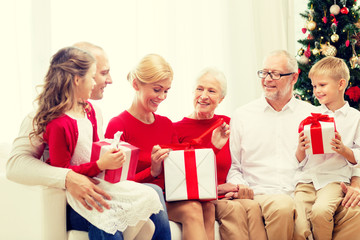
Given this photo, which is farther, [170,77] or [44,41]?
[44,41]

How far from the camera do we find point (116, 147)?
227 cm

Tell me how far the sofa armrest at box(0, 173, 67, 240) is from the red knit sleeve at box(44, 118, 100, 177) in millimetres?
130

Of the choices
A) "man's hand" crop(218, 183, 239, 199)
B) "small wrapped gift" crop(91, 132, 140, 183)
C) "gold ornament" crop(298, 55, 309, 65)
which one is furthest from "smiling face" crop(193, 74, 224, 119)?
"gold ornament" crop(298, 55, 309, 65)

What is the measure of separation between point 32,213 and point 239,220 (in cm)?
116

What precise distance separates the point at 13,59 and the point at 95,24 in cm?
73

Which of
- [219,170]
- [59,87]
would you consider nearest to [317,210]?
[219,170]

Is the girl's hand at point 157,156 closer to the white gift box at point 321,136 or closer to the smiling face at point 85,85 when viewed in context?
the smiling face at point 85,85

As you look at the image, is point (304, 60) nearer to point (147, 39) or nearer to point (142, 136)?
point (147, 39)

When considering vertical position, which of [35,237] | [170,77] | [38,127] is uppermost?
[170,77]

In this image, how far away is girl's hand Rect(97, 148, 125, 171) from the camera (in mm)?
2205

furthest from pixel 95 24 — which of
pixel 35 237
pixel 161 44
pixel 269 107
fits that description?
pixel 35 237

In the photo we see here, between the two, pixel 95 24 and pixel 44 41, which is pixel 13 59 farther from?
pixel 95 24

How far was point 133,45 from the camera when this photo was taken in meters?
4.11

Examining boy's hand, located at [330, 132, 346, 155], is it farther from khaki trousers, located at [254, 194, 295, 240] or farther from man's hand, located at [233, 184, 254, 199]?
man's hand, located at [233, 184, 254, 199]
